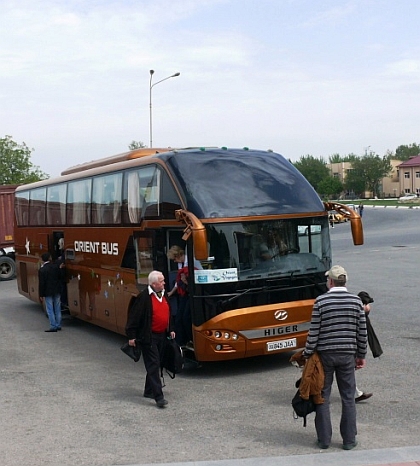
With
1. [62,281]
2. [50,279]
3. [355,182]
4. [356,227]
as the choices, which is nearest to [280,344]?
[356,227]

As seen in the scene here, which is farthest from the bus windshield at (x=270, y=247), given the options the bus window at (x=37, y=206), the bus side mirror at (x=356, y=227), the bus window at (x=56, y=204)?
the bus window at (x=37, y=206)

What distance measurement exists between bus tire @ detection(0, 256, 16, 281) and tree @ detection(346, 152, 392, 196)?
127366 mm

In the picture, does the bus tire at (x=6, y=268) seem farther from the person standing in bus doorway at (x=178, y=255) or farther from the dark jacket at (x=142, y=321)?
the dark jacket at (x=142, y=321)

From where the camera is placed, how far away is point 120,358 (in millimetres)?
12031

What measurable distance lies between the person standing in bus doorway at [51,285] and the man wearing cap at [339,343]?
9144mm

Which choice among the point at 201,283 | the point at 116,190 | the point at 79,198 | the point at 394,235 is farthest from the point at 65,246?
the point at 394,235

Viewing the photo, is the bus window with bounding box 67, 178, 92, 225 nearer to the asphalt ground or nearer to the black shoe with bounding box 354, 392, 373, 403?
the asphalt ground

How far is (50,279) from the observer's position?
14.9m

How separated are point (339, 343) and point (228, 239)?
144 inches

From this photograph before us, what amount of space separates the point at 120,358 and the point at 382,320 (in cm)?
560

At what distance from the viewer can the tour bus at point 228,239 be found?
992 cm

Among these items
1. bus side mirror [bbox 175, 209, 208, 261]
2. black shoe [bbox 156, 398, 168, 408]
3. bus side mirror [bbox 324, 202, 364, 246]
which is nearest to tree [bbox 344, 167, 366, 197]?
bus side mirror [bbox 324, 202, 364, 246]

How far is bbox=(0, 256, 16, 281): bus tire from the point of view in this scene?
2677 centimetres

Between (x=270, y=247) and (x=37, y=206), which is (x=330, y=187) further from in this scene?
(x=270, y=247)
